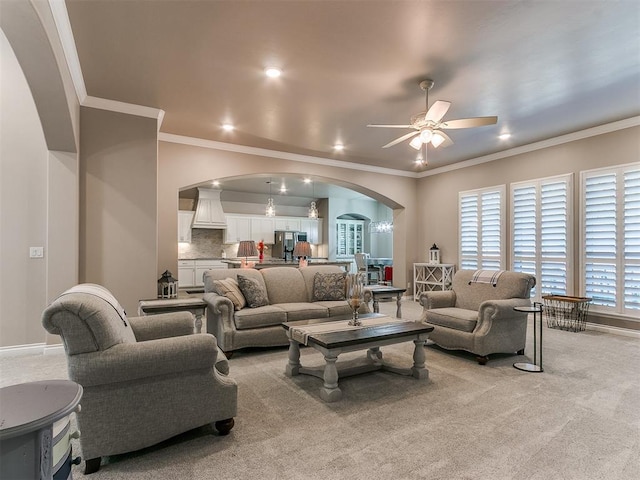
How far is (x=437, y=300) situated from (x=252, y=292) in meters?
2.35

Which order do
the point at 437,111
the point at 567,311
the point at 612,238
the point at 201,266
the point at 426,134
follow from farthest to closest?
1. the point at 201,266
2. the point at 567,311
3. the point at 612,238
4. the point at 426,134
5. the point at 437,111

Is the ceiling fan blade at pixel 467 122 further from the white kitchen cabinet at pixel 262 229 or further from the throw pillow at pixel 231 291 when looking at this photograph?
the white kitchen cabinet at pixel 262 229

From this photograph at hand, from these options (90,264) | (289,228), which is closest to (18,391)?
(90,264)

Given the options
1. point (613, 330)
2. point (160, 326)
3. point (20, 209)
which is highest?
point (20, 209)

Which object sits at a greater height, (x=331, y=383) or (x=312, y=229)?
(x=312, y=229)

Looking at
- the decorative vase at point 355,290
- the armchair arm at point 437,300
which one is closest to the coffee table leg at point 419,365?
the decorative vase at point 355,290

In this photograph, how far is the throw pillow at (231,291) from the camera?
13.3 ft

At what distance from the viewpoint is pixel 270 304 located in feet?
14.8

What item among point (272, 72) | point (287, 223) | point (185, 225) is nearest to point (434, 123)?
point (272, 72)

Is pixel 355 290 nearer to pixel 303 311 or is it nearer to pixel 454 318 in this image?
pixel 303 311

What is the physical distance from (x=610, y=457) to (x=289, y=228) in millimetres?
9610

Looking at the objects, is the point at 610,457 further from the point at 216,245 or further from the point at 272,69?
the point at 216,245

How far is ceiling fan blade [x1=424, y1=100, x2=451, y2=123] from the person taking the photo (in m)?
3.20

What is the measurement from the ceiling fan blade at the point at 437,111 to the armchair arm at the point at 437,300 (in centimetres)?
216
